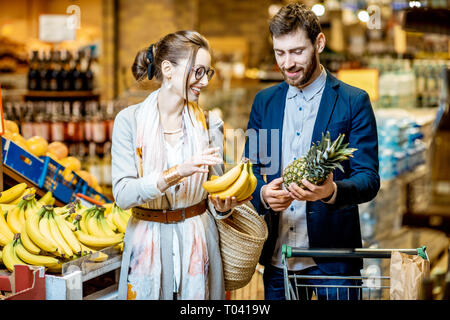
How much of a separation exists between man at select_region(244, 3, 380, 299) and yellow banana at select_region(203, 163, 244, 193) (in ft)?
0.57

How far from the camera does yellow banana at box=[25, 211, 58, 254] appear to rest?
102 inches

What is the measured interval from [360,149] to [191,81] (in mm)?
739

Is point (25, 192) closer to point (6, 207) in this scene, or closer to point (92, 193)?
point (6, 207)

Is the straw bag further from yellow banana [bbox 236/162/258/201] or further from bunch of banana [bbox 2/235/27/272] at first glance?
bunch of banana [bbox 2/235/27/272]

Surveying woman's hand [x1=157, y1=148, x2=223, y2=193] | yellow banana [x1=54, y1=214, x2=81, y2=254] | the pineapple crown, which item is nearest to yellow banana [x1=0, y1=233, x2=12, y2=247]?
yellow banana [x1=54, y1=214, x2=81, y2=254]

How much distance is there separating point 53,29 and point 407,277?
25.6 ft

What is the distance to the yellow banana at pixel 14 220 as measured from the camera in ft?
9.31

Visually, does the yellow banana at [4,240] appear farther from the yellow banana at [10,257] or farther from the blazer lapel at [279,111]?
the blazer lapel at [279,111]

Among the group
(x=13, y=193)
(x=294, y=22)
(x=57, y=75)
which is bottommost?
(x=13, y=193)

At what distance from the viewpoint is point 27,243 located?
2643mm

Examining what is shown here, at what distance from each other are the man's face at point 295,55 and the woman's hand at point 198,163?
20.5 inches

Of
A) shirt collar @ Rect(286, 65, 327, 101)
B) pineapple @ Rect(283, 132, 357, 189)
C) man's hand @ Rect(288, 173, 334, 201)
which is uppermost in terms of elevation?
shirt collar @ Rect(286, 65, 327, 101)

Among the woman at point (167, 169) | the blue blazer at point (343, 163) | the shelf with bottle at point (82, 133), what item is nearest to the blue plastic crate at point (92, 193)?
the woman at point (167, 169)

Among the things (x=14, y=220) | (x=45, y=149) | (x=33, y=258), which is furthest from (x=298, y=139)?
(x=45, y=149)
